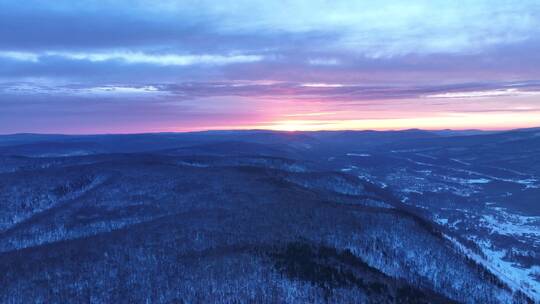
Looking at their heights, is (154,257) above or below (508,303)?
above

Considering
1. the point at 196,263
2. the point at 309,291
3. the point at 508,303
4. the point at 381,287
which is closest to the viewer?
the point at 309,291

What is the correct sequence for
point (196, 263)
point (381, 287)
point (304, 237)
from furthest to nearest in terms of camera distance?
1. point (304, 237)
2. point (196, 263)
3. point (381, 287)

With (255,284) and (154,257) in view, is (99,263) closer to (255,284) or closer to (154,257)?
(154,257)

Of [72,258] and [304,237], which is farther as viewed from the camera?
[304,237]

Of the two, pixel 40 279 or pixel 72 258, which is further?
pixel 72 258

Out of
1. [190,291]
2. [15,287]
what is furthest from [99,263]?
[190,291]

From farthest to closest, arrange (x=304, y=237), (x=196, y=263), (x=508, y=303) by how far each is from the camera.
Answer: (x=304, y=237) → (x=508, y=303) → (x=196, y=263)

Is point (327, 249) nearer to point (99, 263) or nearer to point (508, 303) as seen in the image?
point (508, 303)

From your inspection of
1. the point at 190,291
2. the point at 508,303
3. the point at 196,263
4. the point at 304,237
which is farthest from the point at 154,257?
the point at 508,303

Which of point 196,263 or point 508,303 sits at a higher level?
point 196,263

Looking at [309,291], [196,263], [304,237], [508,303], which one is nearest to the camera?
[309,291]
